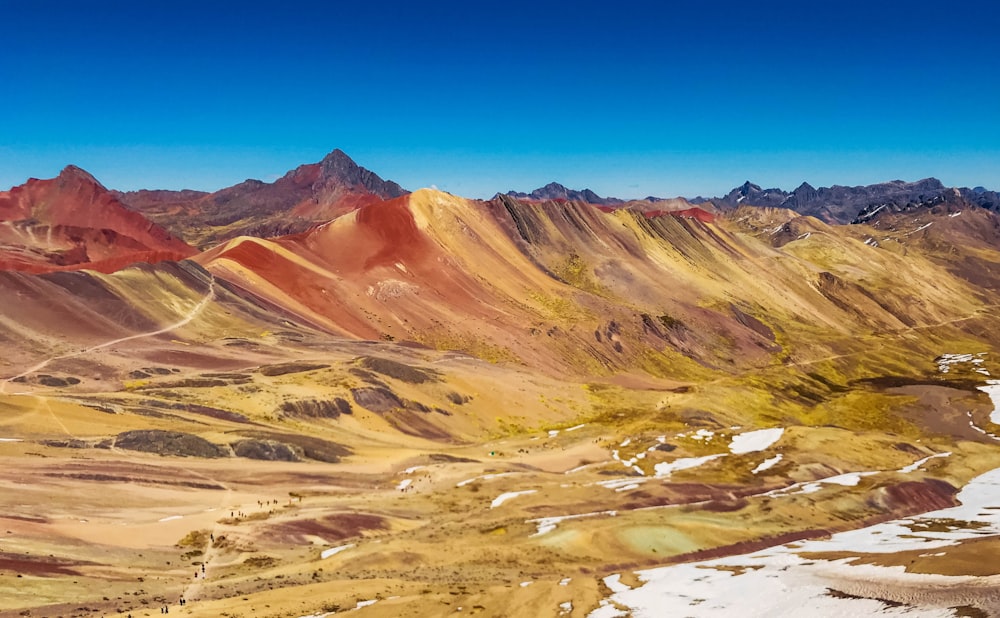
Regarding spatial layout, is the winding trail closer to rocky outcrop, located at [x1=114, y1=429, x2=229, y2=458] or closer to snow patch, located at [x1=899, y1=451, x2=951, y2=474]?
rocky outcrop, located at [x1=114, y1=429, x2=229, y2=458]

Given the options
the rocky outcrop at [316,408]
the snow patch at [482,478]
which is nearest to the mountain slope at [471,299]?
the rocky outcrop at [316,408]

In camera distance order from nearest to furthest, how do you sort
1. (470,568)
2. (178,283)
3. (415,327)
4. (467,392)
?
(470,568) < (467,392) < (178,283) < (415,327)

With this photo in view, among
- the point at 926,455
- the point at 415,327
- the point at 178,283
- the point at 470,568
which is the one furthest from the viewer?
the point at 415,327

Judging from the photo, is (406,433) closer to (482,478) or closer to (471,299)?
(482,478)

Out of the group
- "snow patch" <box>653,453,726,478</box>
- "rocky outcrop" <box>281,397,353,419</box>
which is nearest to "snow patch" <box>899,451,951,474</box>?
"snow patch" <box>653,453,726,478</box>

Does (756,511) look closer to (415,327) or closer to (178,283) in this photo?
(415,327)

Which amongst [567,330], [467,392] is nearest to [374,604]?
[467,392]

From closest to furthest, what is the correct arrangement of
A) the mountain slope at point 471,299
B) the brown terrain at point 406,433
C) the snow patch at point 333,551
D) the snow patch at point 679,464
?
the brown terrain at point 406,433
the snow patch at point 333,551
the snow patch at point 679,464
the mountain slope at point 471,299

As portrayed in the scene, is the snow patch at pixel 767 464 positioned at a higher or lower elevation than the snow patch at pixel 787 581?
lower

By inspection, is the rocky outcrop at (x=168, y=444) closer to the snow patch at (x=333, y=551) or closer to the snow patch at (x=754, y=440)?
the snow patch at (x=333, y=551)
